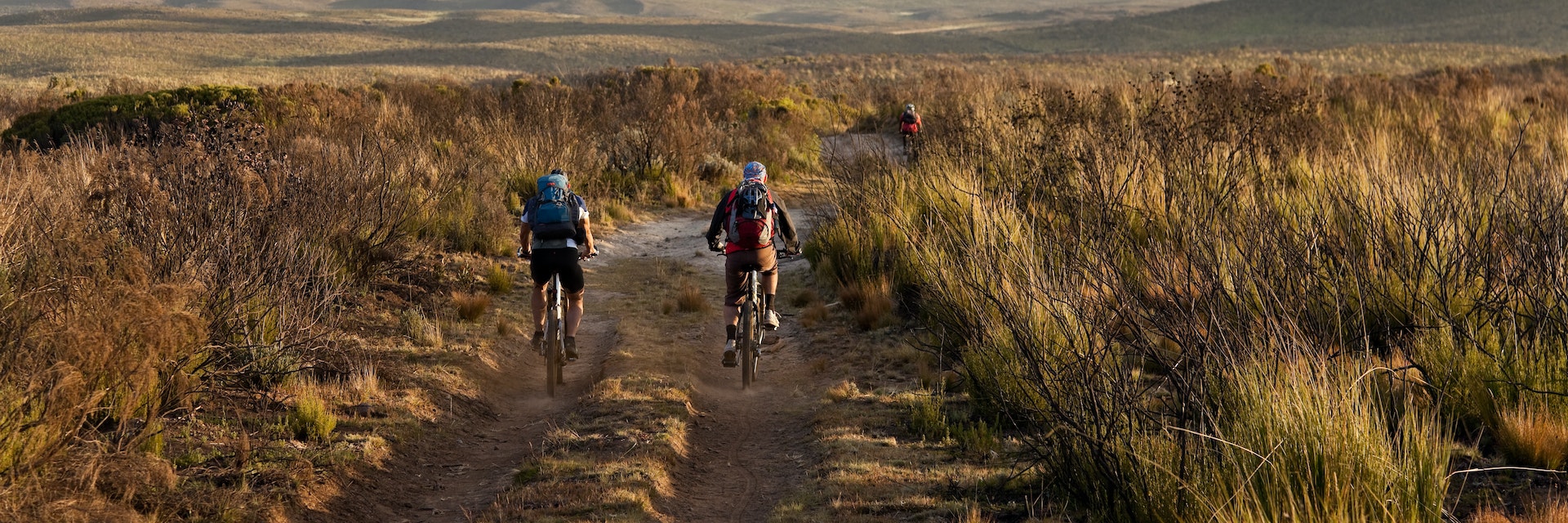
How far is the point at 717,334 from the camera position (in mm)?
9242

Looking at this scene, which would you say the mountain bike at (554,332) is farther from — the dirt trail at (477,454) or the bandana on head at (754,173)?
the bandana on head at (754,173)

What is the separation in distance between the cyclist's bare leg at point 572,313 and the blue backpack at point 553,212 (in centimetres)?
57

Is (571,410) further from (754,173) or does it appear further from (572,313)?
(754,173)

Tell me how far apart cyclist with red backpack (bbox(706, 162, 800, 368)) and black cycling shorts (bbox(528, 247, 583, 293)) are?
0.94 meters

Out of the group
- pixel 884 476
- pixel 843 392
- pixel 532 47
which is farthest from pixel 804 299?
pixel 532 47

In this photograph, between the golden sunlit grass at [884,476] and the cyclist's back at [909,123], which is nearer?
the golden sunlit grass at [884,476]

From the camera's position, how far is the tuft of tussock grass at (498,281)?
1037 centimetres

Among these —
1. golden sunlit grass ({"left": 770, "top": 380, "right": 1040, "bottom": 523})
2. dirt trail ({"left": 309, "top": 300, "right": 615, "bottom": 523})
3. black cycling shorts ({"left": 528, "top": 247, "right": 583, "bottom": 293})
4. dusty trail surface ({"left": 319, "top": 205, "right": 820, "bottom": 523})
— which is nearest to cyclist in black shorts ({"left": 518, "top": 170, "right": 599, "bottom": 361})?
black cycling shorts ({"left": 528, "top": 247, "right": 583, "bottom": 293})

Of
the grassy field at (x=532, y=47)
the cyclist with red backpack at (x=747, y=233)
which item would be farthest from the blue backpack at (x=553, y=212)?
the grassy field at (x=532, y=47)

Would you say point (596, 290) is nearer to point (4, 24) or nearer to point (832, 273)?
point (832, 273)

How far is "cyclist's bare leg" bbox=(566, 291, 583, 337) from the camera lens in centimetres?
767

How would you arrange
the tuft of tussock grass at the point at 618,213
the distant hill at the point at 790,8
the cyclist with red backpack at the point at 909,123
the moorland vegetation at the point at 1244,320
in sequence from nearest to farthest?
the moorland vegetation at the point at 1244,320
the tuft of tussock grass at the point at 618,213
the cyclist with red backpack at the point at 909,123
the distant hill at the point at 790,8

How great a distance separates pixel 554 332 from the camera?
726 cm

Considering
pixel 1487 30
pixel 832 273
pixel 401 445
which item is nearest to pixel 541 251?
pixel 401 445
